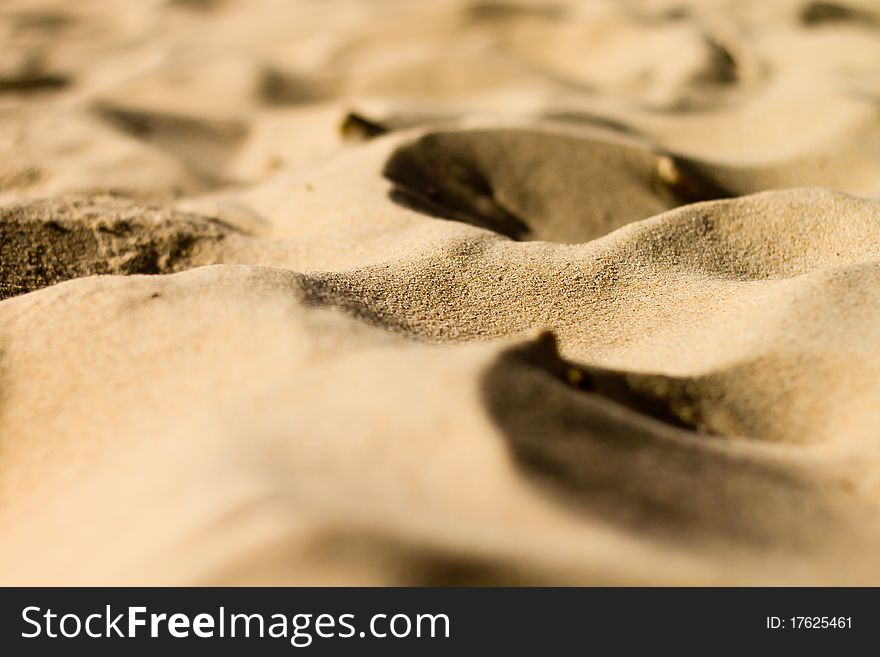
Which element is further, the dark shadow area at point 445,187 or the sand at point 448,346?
the dark shadow area at point 445,187

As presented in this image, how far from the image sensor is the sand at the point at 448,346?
0.73 metres

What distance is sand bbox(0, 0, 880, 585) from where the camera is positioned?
73 centimetres

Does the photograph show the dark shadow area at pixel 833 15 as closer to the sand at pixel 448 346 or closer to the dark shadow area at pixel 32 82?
the sand at pixel 448 346

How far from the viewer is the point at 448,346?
1065 mm

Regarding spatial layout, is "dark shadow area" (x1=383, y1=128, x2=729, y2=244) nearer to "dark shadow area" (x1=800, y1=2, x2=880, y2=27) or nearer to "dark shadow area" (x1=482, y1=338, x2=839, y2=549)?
"dark shadow area" (x1=482, y1=338, x2=839, y2=549)

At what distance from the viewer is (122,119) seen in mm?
2412

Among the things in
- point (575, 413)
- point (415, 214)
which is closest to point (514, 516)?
point (575, 413)

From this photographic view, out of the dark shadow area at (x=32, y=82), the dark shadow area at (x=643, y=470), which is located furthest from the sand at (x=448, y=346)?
the dark shadow area at (x=32, y=82)

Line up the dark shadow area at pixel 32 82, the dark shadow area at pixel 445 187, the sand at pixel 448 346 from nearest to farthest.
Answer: the sand at pixel 448 346 → the dark shadow area at pixel 445 187 → the dark shadow area at pixel 32 82

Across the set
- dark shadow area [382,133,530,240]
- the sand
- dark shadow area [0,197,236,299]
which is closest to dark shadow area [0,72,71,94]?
the sand
